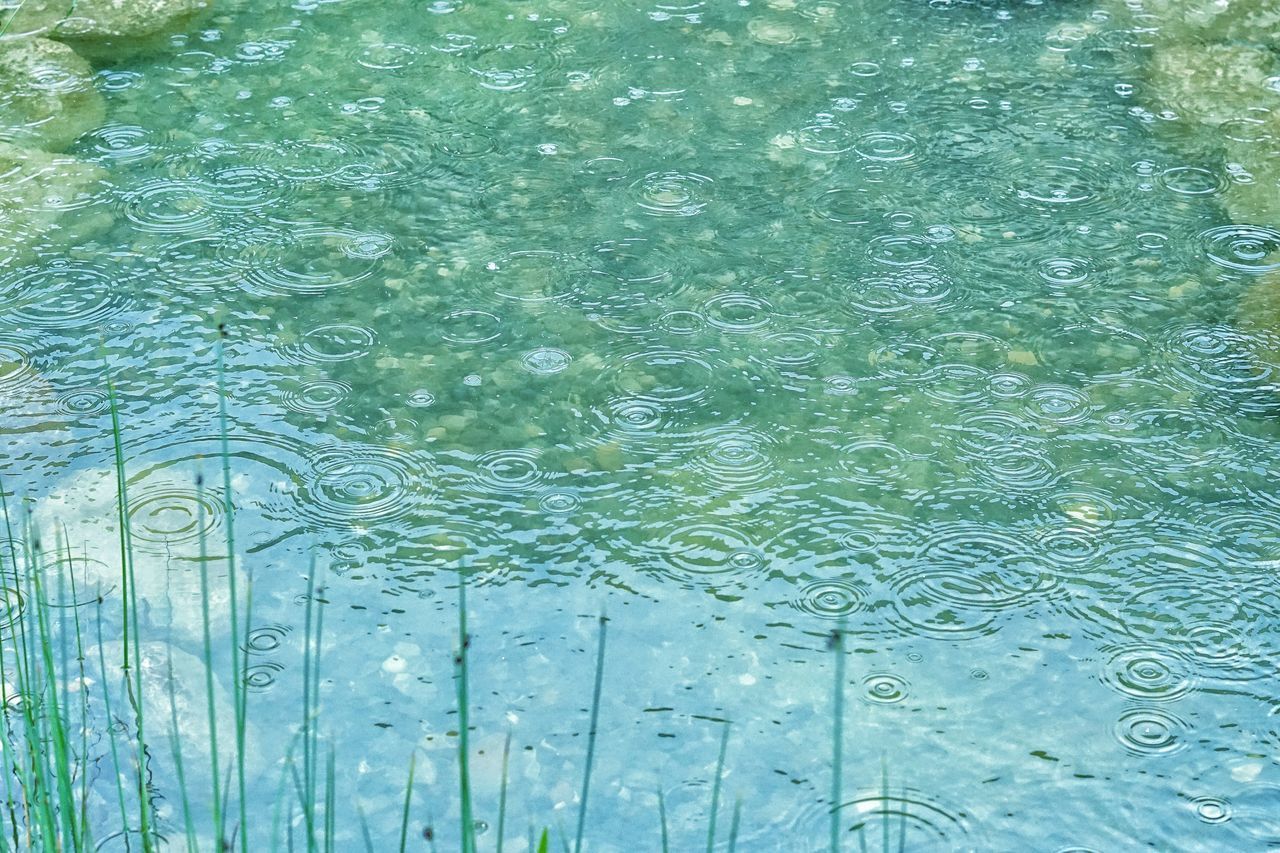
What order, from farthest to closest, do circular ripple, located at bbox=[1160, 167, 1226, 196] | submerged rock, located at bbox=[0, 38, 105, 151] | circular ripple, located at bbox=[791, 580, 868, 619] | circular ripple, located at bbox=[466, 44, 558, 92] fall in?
circular ripple, located at bbox=[466, 44, 558, 92]
submerged rock, located at bbox=[0, 38, 105, 151]
circular ripple, located at bbox=[1160, 167, 1226, 196]
circular ripple, located at bbox=[791, 580, 868, 619]

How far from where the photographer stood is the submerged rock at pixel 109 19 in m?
3.85

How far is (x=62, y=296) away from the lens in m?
2.95

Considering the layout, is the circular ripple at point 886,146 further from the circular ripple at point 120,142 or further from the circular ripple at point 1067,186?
Answer: the circular ripple at point 120,142

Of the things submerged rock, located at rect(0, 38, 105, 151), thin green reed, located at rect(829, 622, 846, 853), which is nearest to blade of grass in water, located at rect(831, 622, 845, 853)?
thin green reed, located at rect(829, 622, 846, 853)

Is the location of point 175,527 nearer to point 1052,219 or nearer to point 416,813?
point 416,813

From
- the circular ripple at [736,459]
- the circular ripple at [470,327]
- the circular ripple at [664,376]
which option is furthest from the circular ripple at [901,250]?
the circular ripple at [470,327]

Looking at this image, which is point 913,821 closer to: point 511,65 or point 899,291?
point 899,291

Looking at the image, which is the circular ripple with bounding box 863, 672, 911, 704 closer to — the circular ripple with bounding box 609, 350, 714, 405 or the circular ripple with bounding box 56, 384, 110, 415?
the circular ripple with bounding box 609, 350, 714, 405

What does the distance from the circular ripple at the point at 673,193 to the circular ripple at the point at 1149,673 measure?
56.7 inches

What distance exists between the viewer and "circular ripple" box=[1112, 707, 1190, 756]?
6.68 ft

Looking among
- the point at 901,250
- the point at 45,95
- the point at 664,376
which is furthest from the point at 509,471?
the point at 45,95

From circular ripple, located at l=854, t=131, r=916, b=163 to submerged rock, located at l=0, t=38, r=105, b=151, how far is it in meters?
1.87

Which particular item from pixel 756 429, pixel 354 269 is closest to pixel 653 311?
pixel 756 429

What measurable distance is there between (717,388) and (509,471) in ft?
1.47
